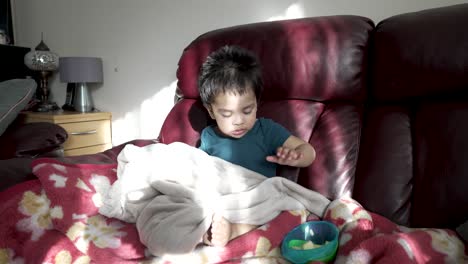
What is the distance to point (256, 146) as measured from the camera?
1093mm

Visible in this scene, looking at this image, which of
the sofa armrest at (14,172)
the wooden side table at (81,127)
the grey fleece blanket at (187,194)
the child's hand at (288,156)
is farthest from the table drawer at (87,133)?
the child's hand at (288,156)

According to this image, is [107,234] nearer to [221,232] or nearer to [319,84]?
[221,232]

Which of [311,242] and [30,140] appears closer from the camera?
[311,242]

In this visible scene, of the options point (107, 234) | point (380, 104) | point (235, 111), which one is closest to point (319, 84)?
point (380, 104)

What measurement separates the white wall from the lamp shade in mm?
140

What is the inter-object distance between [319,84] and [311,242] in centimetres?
55

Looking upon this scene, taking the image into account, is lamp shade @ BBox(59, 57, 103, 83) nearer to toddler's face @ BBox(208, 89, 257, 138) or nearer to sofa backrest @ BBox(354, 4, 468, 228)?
toddler's face @ BBox(208, 89, 257, 138)

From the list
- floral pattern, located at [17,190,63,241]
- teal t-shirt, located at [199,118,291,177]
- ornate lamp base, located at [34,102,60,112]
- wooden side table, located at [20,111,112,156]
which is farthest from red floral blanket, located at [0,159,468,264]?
ornate lamp base, located at [34,102,60,112]

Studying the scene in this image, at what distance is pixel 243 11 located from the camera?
5.42 feet

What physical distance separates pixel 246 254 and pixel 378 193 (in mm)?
446

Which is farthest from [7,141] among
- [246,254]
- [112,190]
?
[246,254]

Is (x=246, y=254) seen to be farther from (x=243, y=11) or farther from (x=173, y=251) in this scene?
(x=243, y=11)

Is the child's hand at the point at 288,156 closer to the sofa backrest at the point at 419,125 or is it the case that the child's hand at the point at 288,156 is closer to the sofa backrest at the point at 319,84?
the sofa backrest at the point at 319,84

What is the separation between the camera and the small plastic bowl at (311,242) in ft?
→ 2.37
